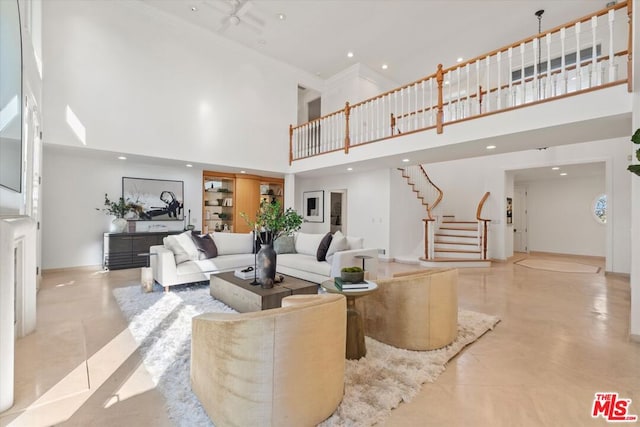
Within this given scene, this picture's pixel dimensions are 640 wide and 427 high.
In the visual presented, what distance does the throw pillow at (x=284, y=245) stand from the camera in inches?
217

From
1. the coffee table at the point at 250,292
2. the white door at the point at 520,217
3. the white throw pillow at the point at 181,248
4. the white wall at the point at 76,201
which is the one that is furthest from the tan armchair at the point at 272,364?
the white door at the point at 520,217

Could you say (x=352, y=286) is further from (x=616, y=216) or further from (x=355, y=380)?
(x=616, y=216)

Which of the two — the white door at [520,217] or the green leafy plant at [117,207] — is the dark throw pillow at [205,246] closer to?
the green leafy plant at [117,207]

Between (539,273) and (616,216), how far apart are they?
2164mm

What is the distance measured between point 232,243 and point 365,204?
4.16 metres

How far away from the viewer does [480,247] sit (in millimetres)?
7090

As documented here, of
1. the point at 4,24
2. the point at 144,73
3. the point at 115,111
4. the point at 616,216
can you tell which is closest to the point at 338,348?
the point at 4,24

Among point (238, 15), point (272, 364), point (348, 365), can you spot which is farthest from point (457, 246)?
point (238, 15)

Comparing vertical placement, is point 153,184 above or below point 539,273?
above

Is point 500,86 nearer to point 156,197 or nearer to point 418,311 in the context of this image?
point 418,311

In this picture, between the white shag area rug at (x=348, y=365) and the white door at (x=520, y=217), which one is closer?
the white shag area rug at (x=348, y=365)

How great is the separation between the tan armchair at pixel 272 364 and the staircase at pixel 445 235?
587cm

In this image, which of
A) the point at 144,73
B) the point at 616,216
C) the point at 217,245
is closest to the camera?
the point at 217,245

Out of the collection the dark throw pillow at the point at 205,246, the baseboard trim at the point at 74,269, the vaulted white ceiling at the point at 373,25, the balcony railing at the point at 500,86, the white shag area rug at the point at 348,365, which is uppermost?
the vaulted white ceiling at the point at 373,25
